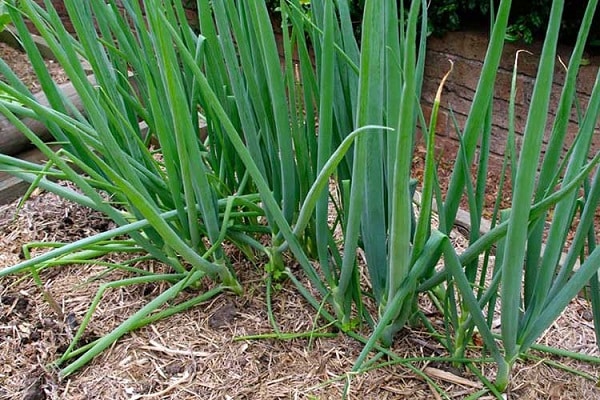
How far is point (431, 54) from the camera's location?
87.7 inches

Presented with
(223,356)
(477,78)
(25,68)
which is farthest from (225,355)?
(25,68)

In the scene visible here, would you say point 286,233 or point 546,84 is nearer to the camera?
point 546,84

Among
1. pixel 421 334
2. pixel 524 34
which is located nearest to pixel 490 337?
pixel 421 334

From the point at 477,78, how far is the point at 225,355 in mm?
1547

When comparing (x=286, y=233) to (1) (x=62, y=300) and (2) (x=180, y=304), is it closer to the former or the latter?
(2) (x=180, y=304)

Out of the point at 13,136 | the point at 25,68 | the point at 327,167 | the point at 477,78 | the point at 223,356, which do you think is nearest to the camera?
the point at 327,167

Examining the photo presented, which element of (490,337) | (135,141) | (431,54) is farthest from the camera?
(431,54)

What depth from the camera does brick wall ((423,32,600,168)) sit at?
1.97 meters

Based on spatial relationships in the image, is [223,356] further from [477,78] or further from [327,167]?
[477,78]

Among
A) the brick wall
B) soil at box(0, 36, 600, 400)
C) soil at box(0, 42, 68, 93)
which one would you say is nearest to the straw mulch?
soil at box(0, 36, 600, 400)

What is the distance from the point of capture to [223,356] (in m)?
0.93

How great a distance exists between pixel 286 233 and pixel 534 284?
1.02ft

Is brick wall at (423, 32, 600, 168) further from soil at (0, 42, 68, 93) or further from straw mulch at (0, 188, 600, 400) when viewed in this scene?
soil at (0, 42, 68, 93)

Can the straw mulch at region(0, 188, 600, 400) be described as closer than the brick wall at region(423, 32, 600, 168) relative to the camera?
Yes
